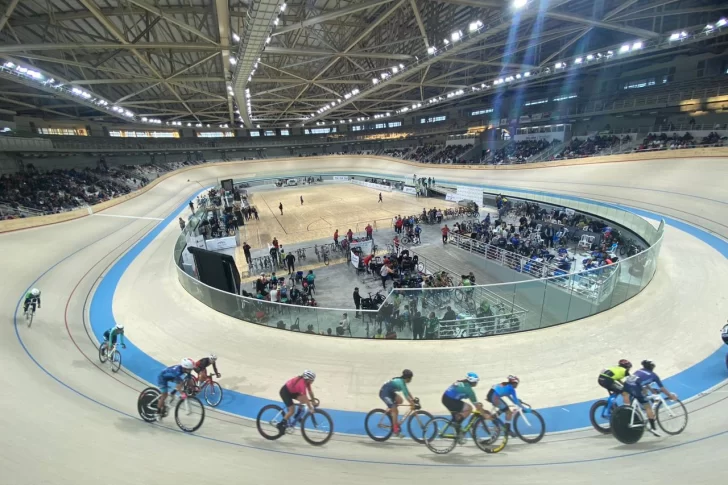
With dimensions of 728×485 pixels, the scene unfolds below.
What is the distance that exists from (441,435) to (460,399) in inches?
22.0

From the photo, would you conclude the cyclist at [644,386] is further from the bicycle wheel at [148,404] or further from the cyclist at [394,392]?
the bicycle wheel at [148,404]

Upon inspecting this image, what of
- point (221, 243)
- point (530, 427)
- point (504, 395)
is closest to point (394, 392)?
point (504, 395)

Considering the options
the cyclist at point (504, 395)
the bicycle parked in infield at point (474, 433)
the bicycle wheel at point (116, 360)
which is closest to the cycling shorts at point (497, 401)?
the cyclist at point (504, 395)

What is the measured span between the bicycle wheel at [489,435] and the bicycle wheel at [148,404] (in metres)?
4.42

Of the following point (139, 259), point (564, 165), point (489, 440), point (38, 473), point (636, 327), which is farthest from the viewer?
point (564, 165)

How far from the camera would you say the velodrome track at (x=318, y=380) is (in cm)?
364

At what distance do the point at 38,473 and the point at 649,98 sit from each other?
40133 millimetres

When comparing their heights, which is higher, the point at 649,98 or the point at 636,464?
the point at 649,98

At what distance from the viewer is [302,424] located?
4113mm

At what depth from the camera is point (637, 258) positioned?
7.34m

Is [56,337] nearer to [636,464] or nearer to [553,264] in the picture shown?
[636,464]

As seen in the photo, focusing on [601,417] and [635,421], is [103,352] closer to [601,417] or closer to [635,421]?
[601,417]

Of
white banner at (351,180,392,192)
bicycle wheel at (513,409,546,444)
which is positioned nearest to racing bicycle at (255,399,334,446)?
bicycle wheel at (513,409,546,444)

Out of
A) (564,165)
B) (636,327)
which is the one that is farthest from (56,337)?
(564,165)
